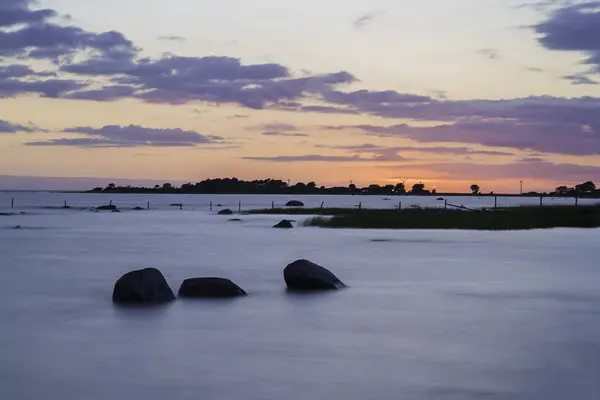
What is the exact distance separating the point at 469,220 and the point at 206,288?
47548 millimetres

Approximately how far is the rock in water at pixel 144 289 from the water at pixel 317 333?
62cm

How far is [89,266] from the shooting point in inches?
1425

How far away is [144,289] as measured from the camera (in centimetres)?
2230

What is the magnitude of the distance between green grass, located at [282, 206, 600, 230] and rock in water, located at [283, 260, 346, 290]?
40766 millimetres

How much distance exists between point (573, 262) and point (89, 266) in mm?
22789

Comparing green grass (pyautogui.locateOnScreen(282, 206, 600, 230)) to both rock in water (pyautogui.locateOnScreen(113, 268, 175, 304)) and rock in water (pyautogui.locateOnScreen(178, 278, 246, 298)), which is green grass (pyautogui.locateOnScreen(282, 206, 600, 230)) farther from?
rock in water (pyautogui.locateOnScreen(113, 268, 175, 304))

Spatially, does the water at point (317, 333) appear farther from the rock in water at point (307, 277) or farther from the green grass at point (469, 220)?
the green grass at point (469, 220)

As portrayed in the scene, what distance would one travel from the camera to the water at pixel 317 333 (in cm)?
1391

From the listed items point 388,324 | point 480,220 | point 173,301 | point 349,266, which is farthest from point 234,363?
point 480,220

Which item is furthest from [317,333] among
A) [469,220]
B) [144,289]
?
[469,220]

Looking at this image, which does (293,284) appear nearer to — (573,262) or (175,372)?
(175,372)

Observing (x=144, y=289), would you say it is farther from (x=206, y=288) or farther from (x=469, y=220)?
(x=469, y=220)

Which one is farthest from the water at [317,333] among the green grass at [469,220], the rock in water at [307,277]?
the green grass at [469,220]

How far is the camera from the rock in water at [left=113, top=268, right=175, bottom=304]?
2231 cm
